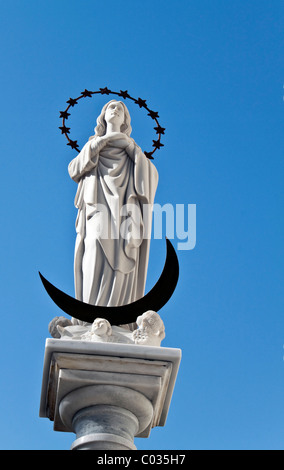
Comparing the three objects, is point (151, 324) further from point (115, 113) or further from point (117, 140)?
point (115, 113)

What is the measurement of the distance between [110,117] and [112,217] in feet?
6.13

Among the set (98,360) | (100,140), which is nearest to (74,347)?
(98,360)

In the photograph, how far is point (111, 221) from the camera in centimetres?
766

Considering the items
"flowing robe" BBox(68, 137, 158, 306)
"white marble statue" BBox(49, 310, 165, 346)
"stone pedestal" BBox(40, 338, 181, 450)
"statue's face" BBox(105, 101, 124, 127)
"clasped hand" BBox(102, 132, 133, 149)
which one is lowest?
"stone pedestal" BBox(40, 338, 181, 450)

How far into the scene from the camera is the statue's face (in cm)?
890

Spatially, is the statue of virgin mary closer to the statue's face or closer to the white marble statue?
the statue's face

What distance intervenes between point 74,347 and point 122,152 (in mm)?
3210

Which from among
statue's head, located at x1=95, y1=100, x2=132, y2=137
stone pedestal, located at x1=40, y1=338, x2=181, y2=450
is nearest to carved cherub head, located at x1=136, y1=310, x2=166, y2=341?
stone pedestal, located at x1=40, y1=338, x2=181, y2=450

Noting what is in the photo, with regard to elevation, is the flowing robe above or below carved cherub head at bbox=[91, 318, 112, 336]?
above

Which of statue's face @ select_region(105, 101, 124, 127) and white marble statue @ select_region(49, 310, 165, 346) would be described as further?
statue's face @ select_region(105, 101, 124, 127)

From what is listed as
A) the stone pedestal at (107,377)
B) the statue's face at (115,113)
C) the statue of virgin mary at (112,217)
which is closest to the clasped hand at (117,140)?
the statue of virgin mary at (112,217)

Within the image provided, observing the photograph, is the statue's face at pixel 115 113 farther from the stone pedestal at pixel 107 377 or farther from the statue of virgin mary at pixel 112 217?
the stone pedestal at pixel 107 377

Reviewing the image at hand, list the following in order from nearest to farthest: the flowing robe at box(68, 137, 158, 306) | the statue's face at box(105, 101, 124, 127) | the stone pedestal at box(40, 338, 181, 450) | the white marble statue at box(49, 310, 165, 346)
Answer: the stone pedestal at box(40, 338, 181, 450) → the white marble statue at box(49, 310, 165, 346) → the flowing robe at box(68, 137, 158, 306) → the statue's face at box(105, 101, 124, 127)
